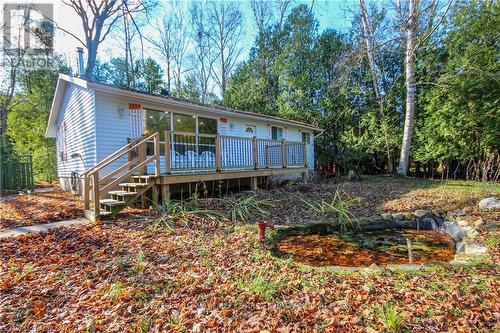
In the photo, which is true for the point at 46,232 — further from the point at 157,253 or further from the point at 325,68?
the point at 325,68

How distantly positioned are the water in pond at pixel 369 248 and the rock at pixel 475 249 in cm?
35

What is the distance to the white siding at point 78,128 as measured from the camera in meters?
8.09

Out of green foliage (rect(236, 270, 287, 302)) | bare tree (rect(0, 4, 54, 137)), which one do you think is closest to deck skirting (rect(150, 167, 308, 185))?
green foliage (rect(236, 270, 287, 302))

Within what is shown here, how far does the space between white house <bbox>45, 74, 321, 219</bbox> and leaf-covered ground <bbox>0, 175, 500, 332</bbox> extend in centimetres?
308

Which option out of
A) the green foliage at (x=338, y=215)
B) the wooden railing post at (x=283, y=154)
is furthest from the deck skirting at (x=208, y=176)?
the green foliage at (x=338, y=215)

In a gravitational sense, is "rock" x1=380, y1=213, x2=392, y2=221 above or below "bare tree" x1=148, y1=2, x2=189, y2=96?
below

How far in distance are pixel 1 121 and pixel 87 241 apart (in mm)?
22030

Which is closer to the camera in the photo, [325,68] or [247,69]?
[325,68]

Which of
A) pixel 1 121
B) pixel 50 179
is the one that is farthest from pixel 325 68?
pixel 1 121

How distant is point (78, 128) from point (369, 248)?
9.72 metres

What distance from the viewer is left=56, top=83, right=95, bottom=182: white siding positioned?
8.09 meters

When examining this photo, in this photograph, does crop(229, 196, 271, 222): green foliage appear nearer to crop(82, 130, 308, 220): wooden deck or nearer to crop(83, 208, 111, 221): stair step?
crop(82, 130, 308, 220): wooden deck

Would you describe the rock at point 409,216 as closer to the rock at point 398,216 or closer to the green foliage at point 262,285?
the rock at point 398,216

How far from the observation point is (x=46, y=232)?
4.89 meters
